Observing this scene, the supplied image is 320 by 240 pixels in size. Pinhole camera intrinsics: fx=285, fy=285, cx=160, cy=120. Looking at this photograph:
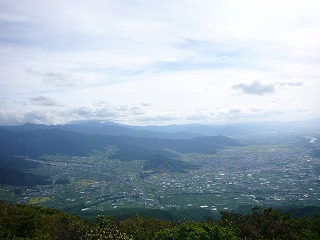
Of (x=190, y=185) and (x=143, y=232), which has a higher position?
(x=143, y=232)

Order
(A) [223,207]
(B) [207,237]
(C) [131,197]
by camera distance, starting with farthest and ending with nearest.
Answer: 1. (C) [131,197]
2. (A) [223,207]
3. (B) [207,237]

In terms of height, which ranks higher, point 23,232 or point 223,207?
point 23,232

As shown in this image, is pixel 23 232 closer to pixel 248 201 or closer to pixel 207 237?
pixel 207 237

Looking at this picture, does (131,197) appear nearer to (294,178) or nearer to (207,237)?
(294,178)

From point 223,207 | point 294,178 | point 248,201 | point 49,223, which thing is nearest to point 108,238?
point 49,223

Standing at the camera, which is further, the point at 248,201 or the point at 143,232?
the point at 248,201

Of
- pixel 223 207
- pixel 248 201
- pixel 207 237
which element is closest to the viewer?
pixel 207 237

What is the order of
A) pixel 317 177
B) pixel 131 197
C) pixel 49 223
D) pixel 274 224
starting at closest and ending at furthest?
1. pixel 274 224
2. pixel 49 223
3. pixel 131 197
4. pixel 317 177

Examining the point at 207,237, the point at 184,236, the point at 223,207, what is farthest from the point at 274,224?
the point at 223,207

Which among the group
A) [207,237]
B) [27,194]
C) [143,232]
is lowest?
[27,194]
